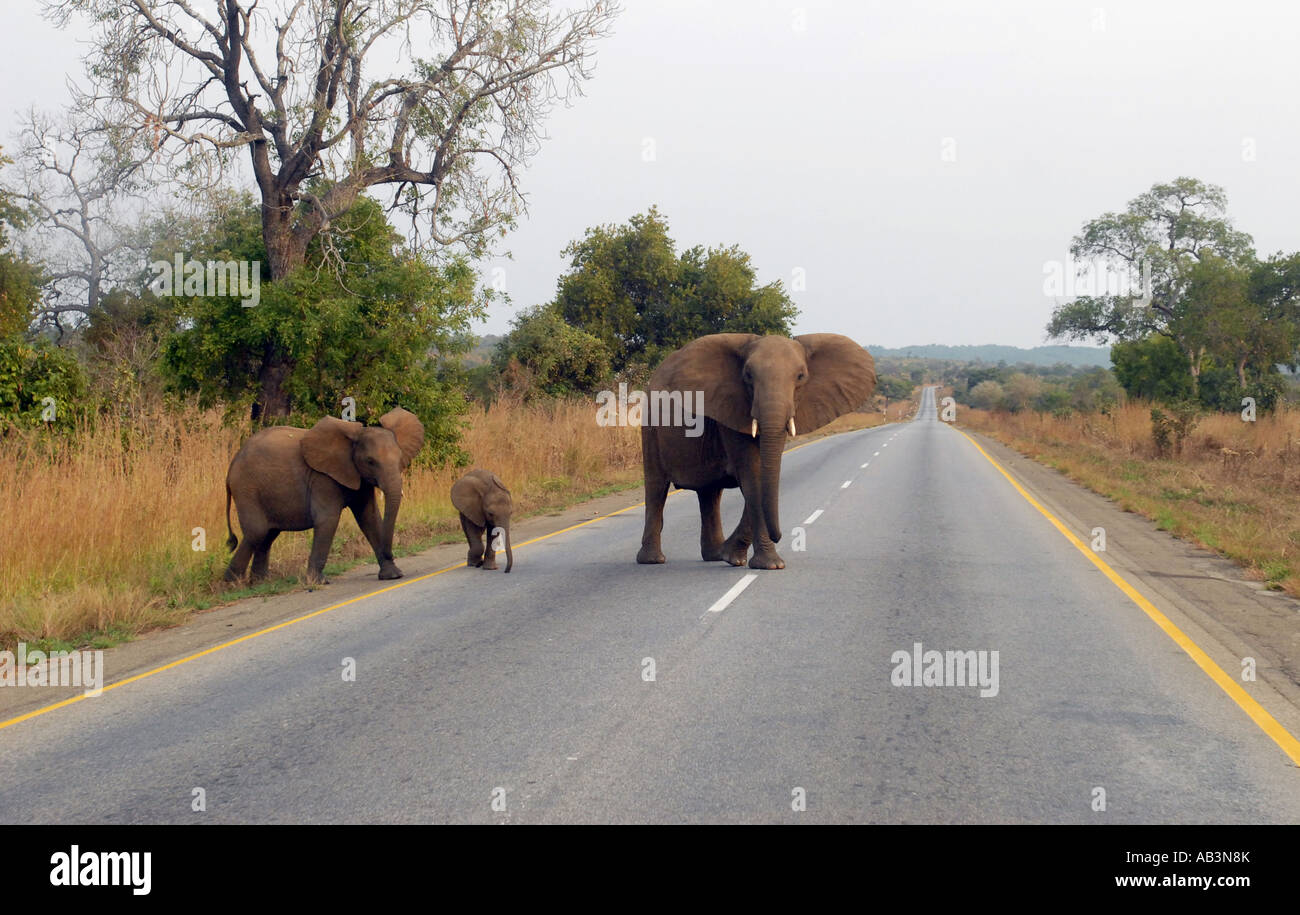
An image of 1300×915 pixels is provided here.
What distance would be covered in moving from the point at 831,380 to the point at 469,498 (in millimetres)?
4221

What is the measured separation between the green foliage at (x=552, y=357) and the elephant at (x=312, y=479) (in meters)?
19.8

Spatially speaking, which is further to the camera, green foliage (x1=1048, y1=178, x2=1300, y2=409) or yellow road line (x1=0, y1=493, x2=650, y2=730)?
green foliage (x1=1048, y1=178, x2=1300, y2=409)

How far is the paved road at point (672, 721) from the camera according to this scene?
186 inches

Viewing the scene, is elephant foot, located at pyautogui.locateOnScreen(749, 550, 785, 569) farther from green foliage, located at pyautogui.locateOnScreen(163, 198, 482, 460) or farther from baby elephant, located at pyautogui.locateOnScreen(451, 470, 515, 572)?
green foliage, located at pyautogui.locateOnScreen(163, 198, 482, 460)

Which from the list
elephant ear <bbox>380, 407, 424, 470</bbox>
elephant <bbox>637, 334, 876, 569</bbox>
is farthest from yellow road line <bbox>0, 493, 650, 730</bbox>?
elephant <bbox>637, 334, 876, 569</bbox>

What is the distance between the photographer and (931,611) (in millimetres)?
9227

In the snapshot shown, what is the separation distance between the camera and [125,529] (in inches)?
446

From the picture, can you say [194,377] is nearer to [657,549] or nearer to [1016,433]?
[657,549]

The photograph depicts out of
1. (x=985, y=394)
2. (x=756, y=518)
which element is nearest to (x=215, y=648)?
(x=756, y=518)

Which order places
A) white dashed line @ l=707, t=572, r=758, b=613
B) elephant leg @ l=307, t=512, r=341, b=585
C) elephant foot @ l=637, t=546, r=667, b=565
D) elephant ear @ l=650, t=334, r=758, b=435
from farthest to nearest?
elephant foot @ l=637, t=546, r=667, b=565 < elephant ear @ l=650, t=334, r=758, b=435 < elephant leg @ l=307, t=512, r=341, b=585 < white dashed line @ l=707, t=572, r=758, b=613

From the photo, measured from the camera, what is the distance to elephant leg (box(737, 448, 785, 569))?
1123 cm

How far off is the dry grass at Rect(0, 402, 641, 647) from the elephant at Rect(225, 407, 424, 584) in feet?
2.20
